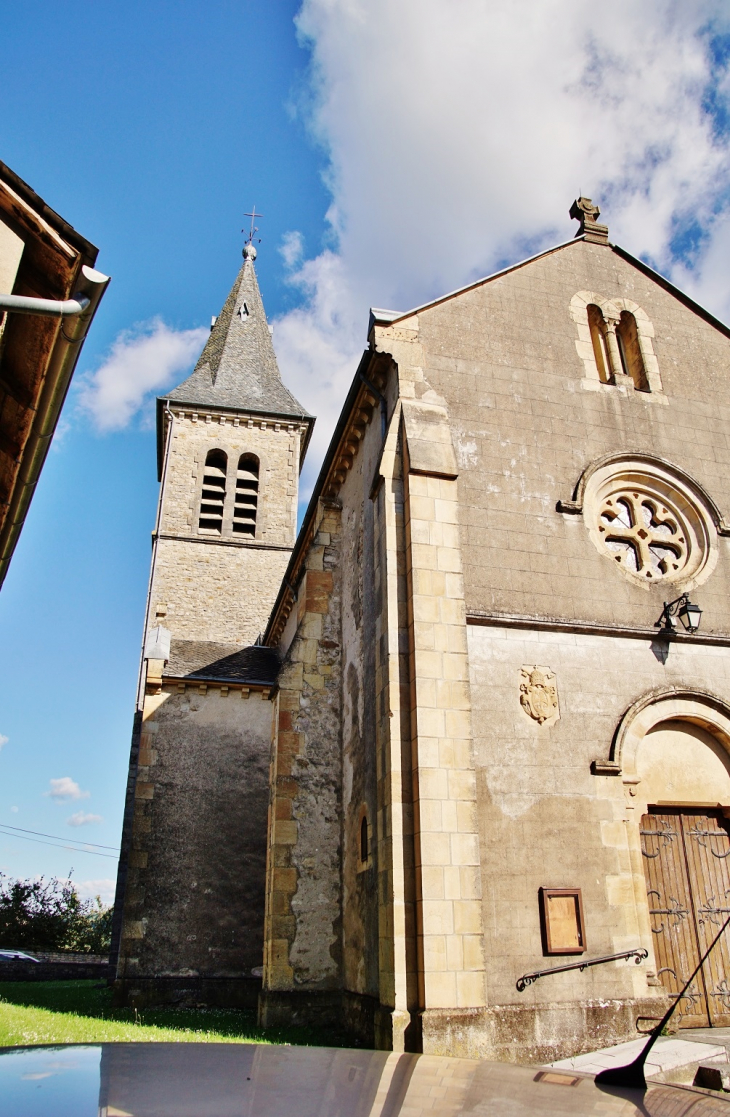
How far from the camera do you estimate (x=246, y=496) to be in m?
26.2

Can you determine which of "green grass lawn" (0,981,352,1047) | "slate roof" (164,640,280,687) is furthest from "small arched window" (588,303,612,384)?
"green grass lawn" (0,981,352,1047)

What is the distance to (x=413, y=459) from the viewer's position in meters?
9.54

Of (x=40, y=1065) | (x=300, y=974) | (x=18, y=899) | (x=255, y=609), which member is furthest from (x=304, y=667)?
(x=18, y=899)

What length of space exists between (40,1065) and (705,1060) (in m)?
6.52

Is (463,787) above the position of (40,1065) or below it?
above

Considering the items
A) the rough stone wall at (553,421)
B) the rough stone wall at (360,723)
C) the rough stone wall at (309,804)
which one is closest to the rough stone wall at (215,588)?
the rough stone wall at (309,804)

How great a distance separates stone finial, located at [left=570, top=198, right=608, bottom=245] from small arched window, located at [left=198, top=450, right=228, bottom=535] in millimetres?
15457

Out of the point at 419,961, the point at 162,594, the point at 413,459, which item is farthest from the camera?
the point at 162,594

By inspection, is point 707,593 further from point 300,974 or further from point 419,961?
point 300,974

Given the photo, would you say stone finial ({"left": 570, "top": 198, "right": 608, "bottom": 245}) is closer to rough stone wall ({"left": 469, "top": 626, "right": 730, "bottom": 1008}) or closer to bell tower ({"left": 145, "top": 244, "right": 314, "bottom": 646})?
rough stone wall ({"left": 469, "top": 626, "right": 730, "bottom": 1008})

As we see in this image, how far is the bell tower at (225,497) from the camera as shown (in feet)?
77.2

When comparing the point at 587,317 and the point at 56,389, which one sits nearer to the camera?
the point at 56,389

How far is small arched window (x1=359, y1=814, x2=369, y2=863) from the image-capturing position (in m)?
9.73

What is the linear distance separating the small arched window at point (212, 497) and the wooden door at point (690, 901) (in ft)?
60.5
